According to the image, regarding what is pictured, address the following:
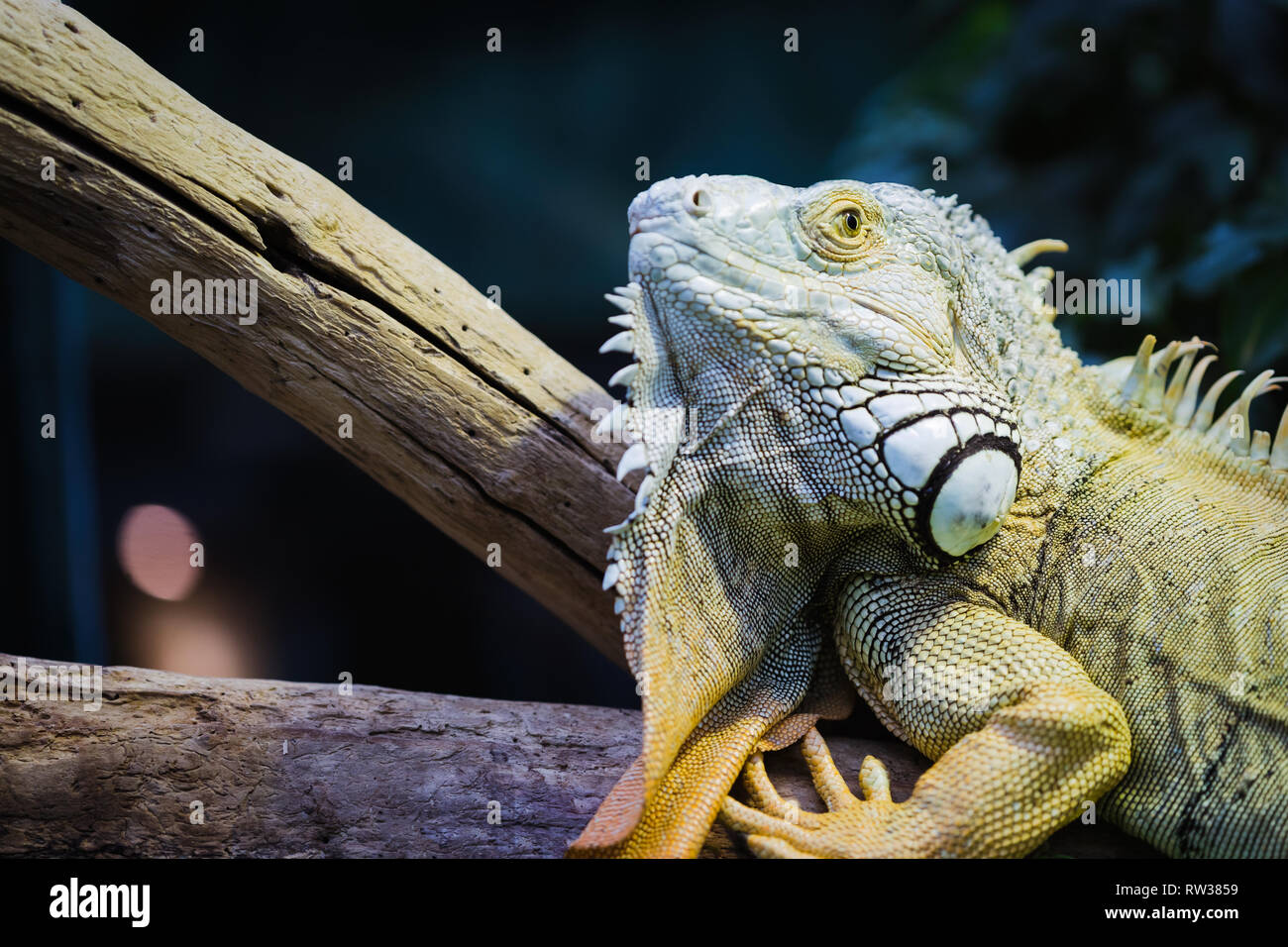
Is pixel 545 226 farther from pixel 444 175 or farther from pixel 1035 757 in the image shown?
pixel 1035 757

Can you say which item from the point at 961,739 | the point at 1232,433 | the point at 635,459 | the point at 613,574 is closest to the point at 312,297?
the point at 635,459

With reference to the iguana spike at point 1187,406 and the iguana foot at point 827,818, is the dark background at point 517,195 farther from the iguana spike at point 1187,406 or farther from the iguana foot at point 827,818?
the iguana foot at point 827,818

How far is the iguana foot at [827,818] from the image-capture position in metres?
1.96

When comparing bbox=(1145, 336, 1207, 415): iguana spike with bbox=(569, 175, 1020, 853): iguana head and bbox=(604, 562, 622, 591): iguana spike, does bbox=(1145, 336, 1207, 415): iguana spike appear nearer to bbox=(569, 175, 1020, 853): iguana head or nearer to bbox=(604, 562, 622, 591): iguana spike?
bbox=(569, 175, 1020, 853): iguana head

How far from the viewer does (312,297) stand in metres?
2.55

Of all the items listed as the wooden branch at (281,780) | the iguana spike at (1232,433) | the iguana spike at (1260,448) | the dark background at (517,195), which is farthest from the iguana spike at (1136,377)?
the dark background at (517,195)

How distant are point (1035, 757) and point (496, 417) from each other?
1.79 meters

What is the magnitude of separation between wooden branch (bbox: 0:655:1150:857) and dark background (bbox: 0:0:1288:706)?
7.76 feet

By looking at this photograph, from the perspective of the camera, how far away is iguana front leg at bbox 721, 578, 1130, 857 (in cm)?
196

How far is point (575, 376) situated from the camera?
115 inches

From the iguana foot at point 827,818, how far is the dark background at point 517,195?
2794 mm

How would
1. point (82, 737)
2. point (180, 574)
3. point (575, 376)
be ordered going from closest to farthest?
point (82, 737) < point (575, 376) < point (180, 574)

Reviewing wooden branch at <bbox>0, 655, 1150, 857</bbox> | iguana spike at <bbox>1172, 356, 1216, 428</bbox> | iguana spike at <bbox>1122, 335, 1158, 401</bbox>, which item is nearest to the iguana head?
wooden branch at <bbox>0, 655, 1150, 857</bbox>
